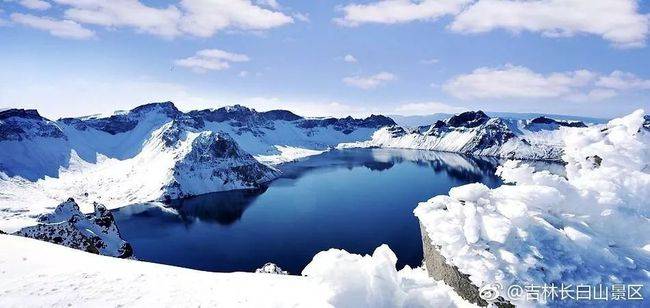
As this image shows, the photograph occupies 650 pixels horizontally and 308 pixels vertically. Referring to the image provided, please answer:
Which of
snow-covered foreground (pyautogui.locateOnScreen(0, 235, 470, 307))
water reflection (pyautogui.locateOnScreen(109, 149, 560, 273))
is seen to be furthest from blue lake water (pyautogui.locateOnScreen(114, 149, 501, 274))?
snow-covered foreground (pyautogui.locateOnScreen(0, 235, 470, 307))

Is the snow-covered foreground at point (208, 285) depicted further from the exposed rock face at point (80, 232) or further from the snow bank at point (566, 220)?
the exposed rock face at point (80, 232)

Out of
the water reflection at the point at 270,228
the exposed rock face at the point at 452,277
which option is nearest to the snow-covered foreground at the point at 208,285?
the exposed rock face at the point at 452,277

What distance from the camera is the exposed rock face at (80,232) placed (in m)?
58.1

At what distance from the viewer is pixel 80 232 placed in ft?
205

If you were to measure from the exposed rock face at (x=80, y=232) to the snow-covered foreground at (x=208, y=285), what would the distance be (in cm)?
3189

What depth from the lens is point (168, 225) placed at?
478 ft

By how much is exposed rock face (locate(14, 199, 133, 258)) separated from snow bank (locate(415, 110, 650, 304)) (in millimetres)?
52309

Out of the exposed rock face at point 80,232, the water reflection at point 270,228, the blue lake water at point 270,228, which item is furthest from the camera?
the water reflection at point 270,228

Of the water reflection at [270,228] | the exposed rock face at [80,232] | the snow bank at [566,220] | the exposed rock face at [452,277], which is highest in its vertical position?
the snow bank at [566,220]

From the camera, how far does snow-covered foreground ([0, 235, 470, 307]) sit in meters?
21.9

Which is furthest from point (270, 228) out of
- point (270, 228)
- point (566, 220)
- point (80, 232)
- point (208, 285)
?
point (566, 220)

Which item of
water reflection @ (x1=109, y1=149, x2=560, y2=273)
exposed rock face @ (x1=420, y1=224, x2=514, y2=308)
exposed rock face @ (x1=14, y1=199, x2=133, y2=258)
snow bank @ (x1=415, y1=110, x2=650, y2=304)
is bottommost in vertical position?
water reflection @ (x1=109, y1=149, x2=560, y2=273)

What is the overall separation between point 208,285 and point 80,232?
4599 centimetres

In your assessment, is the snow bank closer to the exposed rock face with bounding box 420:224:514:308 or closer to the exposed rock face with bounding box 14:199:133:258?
the exposed rock face with bounding box 420:224:514:308
